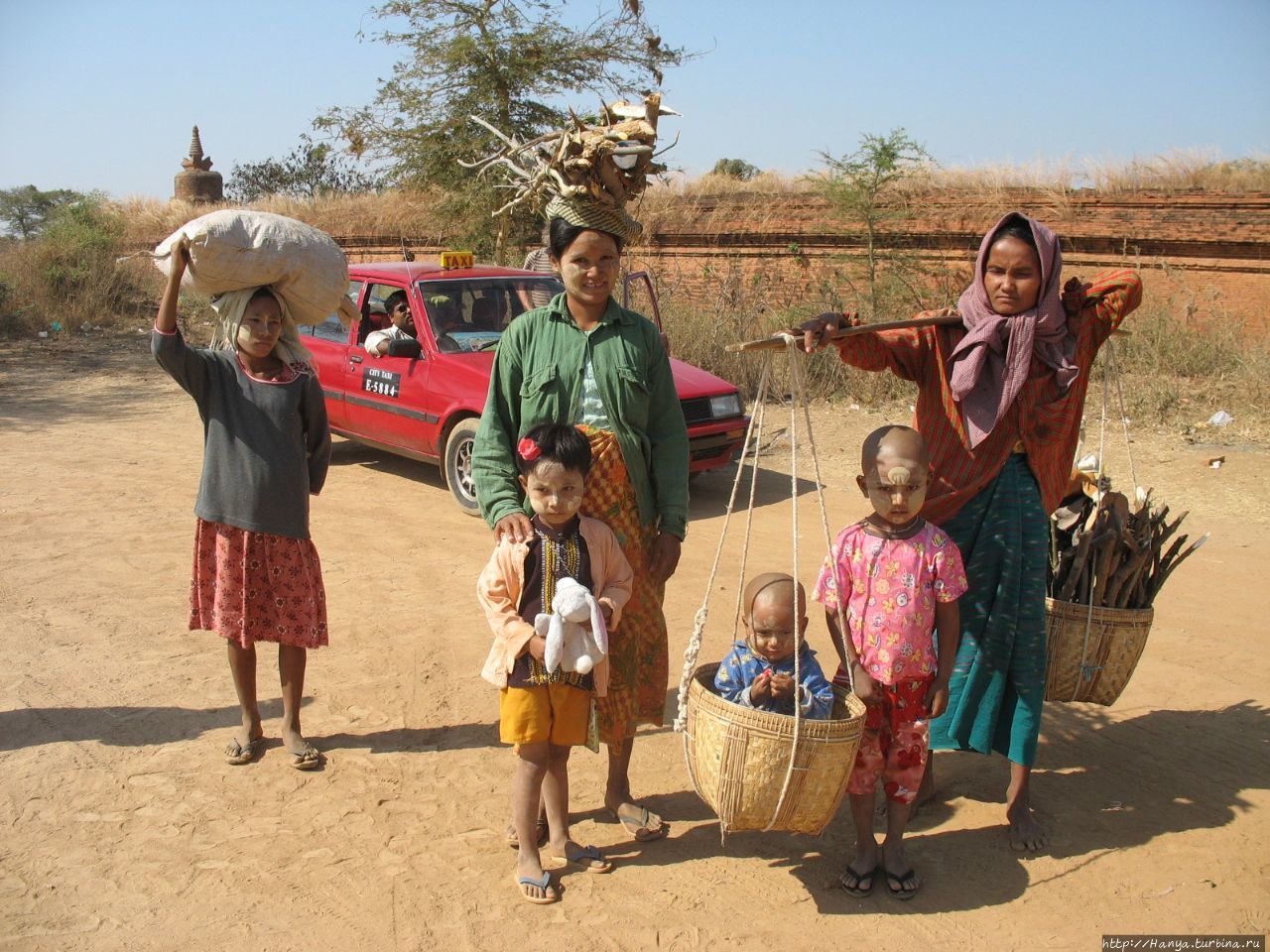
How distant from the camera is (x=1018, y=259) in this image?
126 inches

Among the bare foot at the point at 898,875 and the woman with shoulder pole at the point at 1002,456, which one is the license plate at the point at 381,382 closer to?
the woman with shoulder pole at the point at 1002,456

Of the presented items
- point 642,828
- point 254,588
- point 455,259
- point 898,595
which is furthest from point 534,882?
point 455,259

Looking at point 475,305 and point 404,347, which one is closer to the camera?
point 404,347

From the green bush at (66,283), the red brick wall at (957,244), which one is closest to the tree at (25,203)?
the green bush at (66,283)

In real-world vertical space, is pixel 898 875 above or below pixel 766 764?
below

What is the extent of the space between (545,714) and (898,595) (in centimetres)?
107

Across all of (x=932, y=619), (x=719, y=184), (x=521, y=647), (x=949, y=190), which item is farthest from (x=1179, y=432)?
(x=719, y=184)

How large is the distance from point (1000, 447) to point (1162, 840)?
138 centimetres

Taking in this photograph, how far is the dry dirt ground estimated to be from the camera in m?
2.96

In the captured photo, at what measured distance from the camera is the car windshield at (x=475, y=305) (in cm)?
805

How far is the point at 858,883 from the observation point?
309 centimetres

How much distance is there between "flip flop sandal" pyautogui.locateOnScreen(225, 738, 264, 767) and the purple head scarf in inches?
108

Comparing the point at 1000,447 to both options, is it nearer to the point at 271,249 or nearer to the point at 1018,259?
the point at 1018,259

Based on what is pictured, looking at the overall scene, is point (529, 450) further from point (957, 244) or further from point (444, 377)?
point (957, 244)
